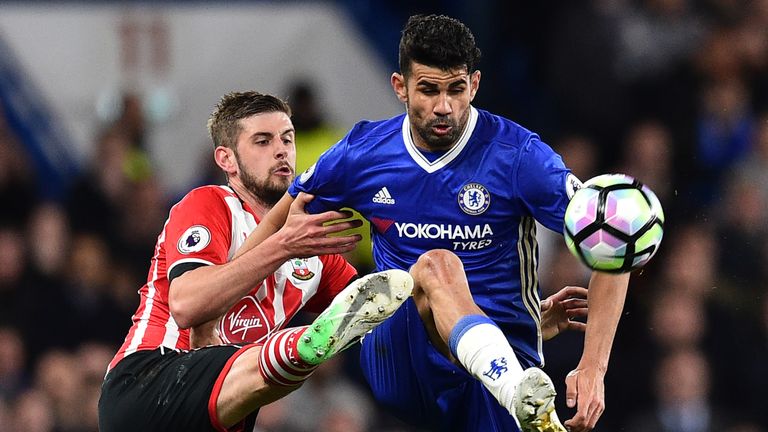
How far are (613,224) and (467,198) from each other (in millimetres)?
773

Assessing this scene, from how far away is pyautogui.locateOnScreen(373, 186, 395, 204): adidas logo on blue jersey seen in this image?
6781 millimetres

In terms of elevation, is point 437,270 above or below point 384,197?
below

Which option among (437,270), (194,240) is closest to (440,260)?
(437,270)

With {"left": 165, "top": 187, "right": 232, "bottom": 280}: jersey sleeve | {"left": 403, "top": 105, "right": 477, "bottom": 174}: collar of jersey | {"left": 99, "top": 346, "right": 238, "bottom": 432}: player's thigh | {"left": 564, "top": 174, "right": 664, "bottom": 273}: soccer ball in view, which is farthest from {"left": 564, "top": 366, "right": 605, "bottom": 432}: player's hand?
{"left": 165, "top": 187, "right": 232, "bottom": 280}: jersey sleeve

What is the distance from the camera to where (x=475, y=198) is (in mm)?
6652

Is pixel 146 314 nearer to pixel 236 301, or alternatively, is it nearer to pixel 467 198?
pixel 236 301

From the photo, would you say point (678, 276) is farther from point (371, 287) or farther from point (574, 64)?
point (371, 287)

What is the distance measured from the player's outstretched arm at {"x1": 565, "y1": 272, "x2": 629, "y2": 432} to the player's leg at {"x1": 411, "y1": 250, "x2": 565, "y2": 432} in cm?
28

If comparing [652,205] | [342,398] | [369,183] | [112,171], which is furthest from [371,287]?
[112,171]

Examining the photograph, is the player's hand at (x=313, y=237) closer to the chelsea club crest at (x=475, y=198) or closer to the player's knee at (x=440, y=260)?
the player's knee at (x=440, y=260)

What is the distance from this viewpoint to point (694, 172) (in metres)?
12.3

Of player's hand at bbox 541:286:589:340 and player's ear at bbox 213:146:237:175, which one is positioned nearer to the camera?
player's hand at bbox 541:286:589:340

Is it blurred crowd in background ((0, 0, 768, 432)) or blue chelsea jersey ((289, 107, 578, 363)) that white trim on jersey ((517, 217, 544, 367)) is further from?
blurred crowd in background ((0, 0, 768, 432))

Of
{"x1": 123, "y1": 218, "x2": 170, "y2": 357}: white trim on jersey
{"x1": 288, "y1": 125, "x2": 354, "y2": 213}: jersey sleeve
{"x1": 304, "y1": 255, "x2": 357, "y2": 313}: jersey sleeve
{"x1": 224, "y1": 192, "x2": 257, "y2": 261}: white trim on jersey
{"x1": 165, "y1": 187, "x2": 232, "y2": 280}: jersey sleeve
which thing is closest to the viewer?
{"x1": 288, "y1": 125, "x2": 354, "y2": 213}: jersey sleeve
